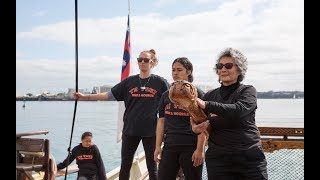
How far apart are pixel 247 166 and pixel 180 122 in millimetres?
1185

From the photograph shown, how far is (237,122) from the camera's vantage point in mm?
2395

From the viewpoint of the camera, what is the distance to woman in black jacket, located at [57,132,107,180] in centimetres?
549

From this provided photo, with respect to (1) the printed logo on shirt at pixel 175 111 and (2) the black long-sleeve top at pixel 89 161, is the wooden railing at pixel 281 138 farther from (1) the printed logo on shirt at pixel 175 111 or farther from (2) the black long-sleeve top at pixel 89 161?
(2) the black long-sleeve top at pixel 89 161

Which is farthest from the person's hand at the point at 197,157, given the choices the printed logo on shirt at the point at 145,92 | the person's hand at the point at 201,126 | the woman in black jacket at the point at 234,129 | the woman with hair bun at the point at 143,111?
the printed logo on shirt at the point at 145,92

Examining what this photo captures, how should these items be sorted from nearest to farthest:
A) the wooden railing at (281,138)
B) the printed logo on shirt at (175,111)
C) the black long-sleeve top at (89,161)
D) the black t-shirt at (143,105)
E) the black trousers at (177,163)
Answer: the black trousers at (177,163) → the printed logo on shirt at (175,111) → the wooden railing at (281,138) → the black t-shirt at (143,105) → the black long-sleeve top at (89,161)

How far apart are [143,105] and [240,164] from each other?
Result: 1920mm

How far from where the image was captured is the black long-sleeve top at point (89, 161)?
549cm

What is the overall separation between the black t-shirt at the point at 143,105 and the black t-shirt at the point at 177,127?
528mm

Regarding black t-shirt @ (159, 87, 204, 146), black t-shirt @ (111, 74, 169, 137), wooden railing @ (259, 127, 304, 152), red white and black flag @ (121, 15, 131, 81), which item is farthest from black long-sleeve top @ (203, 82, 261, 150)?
red white and black flag @ (121, 15, 131, 81)

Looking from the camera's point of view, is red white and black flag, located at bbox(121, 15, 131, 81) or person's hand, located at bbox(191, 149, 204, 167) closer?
person's hand, located at bbox(191, 149, 204, 167)

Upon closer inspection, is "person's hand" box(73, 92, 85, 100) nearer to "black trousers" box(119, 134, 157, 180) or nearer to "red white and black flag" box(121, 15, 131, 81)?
"black trousers" box(119, 134, 157, 180)

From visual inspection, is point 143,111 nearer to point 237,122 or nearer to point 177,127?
point 177,127

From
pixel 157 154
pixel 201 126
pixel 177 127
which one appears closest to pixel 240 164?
pixel 201 126

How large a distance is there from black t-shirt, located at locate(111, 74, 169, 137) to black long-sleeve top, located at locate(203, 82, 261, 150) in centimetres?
166
